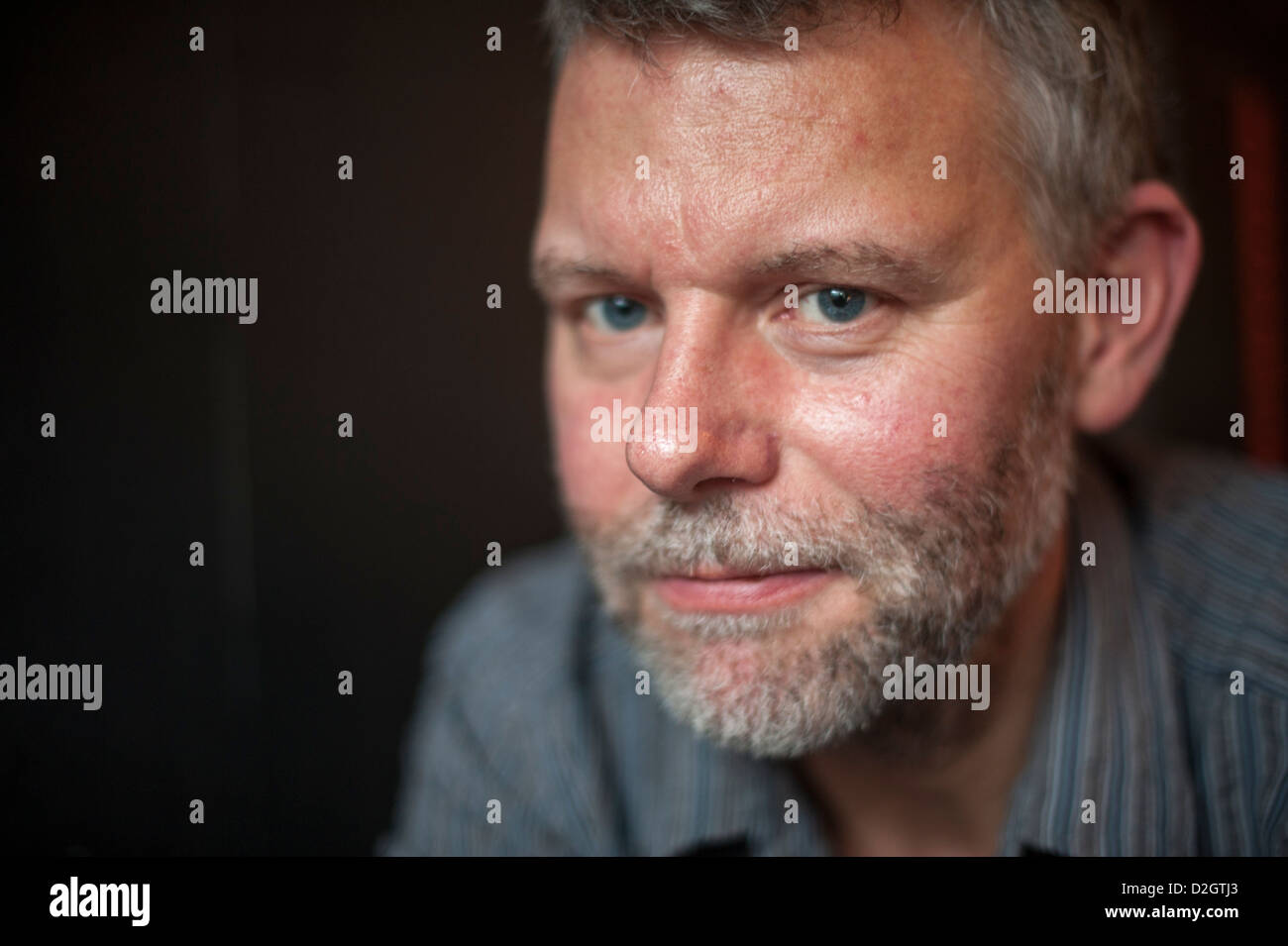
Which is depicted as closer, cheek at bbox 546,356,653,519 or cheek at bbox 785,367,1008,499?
cheek at bbox 785,367,1008,499

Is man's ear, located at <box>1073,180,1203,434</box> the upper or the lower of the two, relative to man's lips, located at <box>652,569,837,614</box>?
upper

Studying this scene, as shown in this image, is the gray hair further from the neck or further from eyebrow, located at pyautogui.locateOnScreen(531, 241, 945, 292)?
the neck

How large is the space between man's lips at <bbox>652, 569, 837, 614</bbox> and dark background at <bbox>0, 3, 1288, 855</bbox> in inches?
25.8

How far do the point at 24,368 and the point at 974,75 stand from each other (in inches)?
42.7

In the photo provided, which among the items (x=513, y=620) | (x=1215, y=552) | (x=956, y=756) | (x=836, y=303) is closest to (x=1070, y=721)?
(x=956, y=756)

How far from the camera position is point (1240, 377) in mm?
1604

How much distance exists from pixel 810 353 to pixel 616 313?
0.76 ft

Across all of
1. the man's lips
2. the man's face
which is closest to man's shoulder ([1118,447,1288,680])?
the man's face

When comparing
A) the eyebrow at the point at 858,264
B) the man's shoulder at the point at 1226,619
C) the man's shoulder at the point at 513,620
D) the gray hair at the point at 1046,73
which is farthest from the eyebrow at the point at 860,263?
the man's shoulder at the point at 513,620

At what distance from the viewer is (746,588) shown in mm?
1004

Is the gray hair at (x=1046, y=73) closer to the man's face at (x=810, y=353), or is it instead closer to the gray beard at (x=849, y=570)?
the man's face at (x=810, y=353)

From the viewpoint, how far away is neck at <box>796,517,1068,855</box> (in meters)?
1.17
